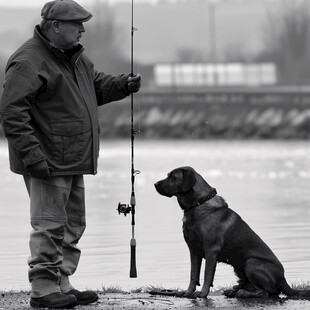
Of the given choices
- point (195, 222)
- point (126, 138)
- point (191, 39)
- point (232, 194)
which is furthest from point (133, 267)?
point (191, 39)

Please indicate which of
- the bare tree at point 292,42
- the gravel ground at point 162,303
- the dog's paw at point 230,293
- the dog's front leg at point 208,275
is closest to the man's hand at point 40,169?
the gravel ground at point 162,303

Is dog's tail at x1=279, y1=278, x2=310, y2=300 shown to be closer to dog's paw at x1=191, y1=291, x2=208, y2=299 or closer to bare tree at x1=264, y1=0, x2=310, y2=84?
dog's paw at x1=191, y1=291, x2=208, y2=299

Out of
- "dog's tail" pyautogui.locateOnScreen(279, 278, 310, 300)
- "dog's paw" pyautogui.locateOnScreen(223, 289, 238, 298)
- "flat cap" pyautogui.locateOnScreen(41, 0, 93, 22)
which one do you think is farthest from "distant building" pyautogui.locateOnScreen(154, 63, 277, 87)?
"flat cap" pyautogui.locateOnScreen(41, 0, 93, 22)

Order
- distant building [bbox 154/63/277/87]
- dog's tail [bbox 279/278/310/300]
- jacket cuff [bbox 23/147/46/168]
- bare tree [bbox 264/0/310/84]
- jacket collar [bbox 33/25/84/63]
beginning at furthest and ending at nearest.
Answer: distant building [bbox 154/63/277/87] < bare tree [bbox 264/0/310/84] < dog's tail [bbox 279/278/310/300] < jacket collar [bbox 33/25/84/63] < jacket cuff [bbox 23/147/46/168]

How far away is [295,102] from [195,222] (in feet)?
322

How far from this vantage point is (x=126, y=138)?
314ft

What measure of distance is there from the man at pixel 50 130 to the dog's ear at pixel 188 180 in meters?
0.63

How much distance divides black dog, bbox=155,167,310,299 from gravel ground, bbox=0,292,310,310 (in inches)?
4.7

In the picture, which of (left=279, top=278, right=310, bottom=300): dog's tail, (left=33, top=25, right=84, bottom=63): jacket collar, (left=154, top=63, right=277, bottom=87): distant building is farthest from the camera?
(left=154, top=63, right=277, bottom=87): distant building

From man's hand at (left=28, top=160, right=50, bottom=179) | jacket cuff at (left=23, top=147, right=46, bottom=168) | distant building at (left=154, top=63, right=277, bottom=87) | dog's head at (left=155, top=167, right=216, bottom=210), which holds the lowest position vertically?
dog's head at (left=155, top=167, right=216, bottom=210)

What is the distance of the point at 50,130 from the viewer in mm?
8305

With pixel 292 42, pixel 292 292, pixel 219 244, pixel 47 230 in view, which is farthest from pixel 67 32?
pixel 292 42

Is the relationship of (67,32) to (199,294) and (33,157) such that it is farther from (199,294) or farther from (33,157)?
(199,294)

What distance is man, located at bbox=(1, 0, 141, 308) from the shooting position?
8.20 metres
